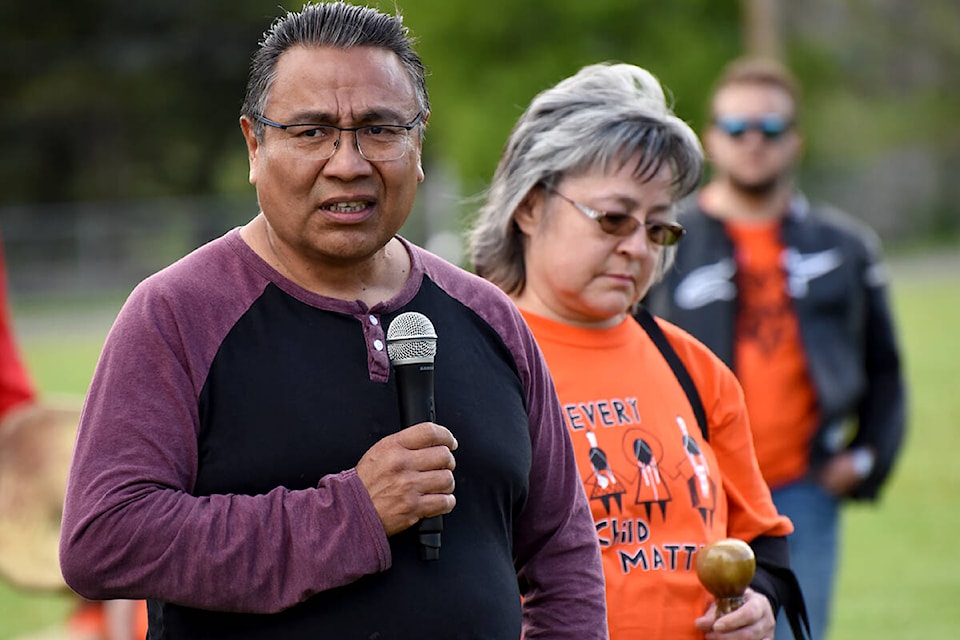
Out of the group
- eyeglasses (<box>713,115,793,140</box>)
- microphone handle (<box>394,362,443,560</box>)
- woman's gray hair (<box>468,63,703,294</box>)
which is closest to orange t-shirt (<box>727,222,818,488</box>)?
eyeglasses (<box>713,115,793,140</box>)

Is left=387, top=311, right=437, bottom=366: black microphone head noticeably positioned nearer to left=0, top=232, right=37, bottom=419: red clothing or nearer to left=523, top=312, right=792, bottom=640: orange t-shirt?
left=523, top=312, right=792, bottom=640: orange t-shirt

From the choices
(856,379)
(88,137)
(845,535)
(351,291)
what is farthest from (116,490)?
(88,137)

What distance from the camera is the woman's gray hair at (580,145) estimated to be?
10.7 feet

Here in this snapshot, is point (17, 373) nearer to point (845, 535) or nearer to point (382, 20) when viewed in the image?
point (382, 20)

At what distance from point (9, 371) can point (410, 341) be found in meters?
3.41

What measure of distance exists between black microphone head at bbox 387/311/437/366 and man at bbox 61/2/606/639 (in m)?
0.07

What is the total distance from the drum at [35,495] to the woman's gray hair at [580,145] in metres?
2.48

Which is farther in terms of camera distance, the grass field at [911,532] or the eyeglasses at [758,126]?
the grass field at [911,532]

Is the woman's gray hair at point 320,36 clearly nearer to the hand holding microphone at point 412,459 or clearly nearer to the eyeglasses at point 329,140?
the eyeglasses at point 329,140

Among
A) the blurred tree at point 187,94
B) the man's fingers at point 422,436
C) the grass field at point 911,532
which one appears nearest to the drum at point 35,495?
the grass field at point 911,532

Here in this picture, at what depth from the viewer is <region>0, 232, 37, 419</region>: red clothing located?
531 centimetres

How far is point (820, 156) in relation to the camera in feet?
119

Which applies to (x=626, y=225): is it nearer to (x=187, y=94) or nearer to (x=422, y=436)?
(x=422, y=436)

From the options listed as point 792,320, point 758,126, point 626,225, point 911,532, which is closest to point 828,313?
point 792,320
